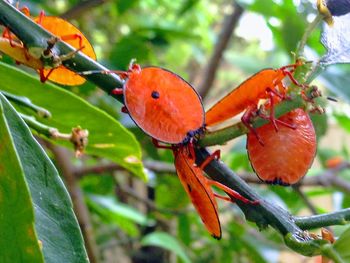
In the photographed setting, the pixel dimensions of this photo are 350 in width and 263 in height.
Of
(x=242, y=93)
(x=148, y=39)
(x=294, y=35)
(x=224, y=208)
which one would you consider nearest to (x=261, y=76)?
(x=242, y=93)

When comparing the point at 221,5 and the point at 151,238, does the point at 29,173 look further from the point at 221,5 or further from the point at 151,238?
the point at 221,5

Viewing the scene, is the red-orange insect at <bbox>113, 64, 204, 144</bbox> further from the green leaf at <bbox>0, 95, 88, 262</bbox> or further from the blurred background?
the blurred background

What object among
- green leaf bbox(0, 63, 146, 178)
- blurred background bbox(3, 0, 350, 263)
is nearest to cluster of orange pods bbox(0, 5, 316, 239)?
green leaf bbox(0, 63, 146, 178)

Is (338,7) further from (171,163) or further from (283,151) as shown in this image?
(171,163)

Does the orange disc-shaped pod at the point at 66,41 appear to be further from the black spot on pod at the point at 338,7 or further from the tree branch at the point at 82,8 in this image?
the tree branch at the point at 82,8

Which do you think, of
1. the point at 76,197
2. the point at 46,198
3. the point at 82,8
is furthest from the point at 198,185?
the point at 76,197

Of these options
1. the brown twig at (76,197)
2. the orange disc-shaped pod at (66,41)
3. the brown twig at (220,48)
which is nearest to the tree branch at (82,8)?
the brown twig at (76,197)

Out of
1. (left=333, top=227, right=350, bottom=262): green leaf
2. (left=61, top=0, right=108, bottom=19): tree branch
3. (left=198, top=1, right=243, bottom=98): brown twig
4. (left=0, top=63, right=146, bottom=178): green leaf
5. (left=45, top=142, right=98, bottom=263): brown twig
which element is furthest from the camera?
(left=198, top=1, right=243, bottom=98): brown twig
